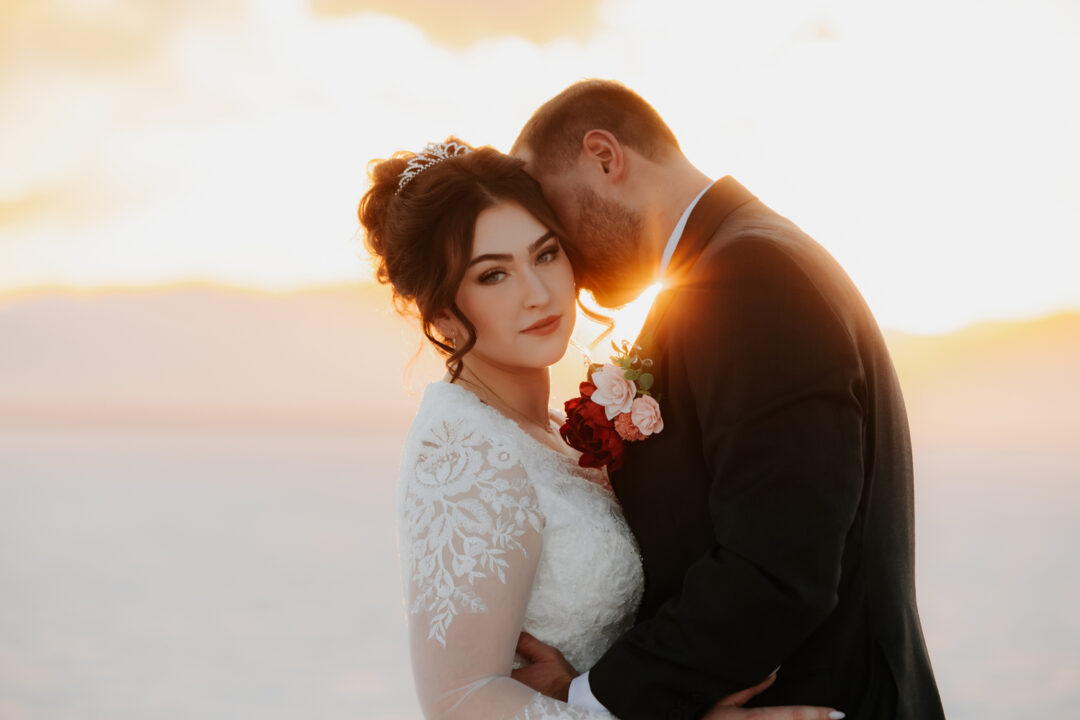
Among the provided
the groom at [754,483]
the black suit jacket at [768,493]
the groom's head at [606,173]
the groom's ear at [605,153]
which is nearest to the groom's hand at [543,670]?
the groom at [754,483]

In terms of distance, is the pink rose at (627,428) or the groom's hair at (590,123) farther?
the groom's hair at (590,123)

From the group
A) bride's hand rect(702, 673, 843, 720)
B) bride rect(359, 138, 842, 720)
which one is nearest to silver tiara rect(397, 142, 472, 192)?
bride rect(359, 138, 842, 720)

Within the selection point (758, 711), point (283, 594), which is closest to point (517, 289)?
point (758, 711)

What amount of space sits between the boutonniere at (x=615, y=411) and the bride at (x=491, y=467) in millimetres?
198

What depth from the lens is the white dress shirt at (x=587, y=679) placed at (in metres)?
2.16

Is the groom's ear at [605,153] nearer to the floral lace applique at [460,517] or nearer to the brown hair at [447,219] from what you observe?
the brown hair at [447,219]

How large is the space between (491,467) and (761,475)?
77 centimetres

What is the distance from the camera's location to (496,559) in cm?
224

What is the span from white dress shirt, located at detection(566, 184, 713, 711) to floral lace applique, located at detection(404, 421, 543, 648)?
10.9 inches

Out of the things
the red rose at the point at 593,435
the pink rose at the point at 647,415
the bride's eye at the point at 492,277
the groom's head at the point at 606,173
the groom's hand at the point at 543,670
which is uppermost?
the groom's head at the point at 606,173

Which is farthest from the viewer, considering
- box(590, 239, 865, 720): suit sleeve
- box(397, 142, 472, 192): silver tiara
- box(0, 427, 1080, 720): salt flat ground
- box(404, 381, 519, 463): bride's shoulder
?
box(0, 427, 1080, 720): salt flat ground

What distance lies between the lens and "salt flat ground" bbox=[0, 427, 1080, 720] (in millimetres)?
9375

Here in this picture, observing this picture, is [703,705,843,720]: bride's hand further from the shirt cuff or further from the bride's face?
the bride's face

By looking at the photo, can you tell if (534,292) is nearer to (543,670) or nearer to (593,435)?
(593,435)
